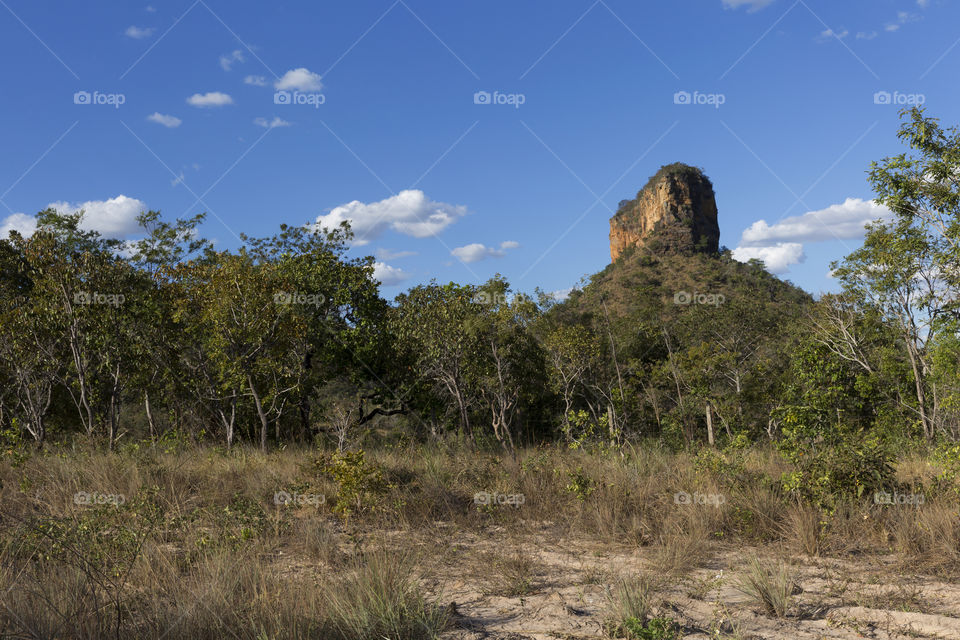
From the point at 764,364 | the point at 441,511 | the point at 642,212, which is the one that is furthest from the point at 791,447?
the point at 642,212

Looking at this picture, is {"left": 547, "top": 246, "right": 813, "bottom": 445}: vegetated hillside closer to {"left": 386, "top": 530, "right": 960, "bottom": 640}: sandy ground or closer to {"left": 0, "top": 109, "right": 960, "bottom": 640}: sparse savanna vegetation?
{"left": 0, "top": 109, "right": 960, "bottom": 640}: sparse savanna vegetation

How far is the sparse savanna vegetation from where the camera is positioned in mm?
4109

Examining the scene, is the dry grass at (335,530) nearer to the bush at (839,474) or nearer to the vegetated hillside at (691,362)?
the bush at (839,474)

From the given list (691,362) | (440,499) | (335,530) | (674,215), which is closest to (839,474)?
(440,499)

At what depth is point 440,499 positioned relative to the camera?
7.46 metres

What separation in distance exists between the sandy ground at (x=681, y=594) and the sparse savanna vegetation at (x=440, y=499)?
27 millimetres

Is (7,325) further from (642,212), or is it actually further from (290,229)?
(642,212)

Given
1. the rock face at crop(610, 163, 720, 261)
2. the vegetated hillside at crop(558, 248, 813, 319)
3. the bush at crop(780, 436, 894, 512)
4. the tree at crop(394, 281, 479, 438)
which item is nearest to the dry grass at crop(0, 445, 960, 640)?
the bush at crop(780, 436, 894, 512)

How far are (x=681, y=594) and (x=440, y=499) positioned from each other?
3.37 m

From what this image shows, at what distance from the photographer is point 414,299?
1795 cm

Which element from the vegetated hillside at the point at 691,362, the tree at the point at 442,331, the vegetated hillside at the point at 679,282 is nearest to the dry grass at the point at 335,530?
→ the tree at the point at 442,331

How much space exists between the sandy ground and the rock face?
91.2 meters

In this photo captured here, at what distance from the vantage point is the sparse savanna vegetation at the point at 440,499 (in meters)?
4.11

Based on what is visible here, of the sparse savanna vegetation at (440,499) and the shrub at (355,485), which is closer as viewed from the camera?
the sparse savanna vegetation at (440,499)
